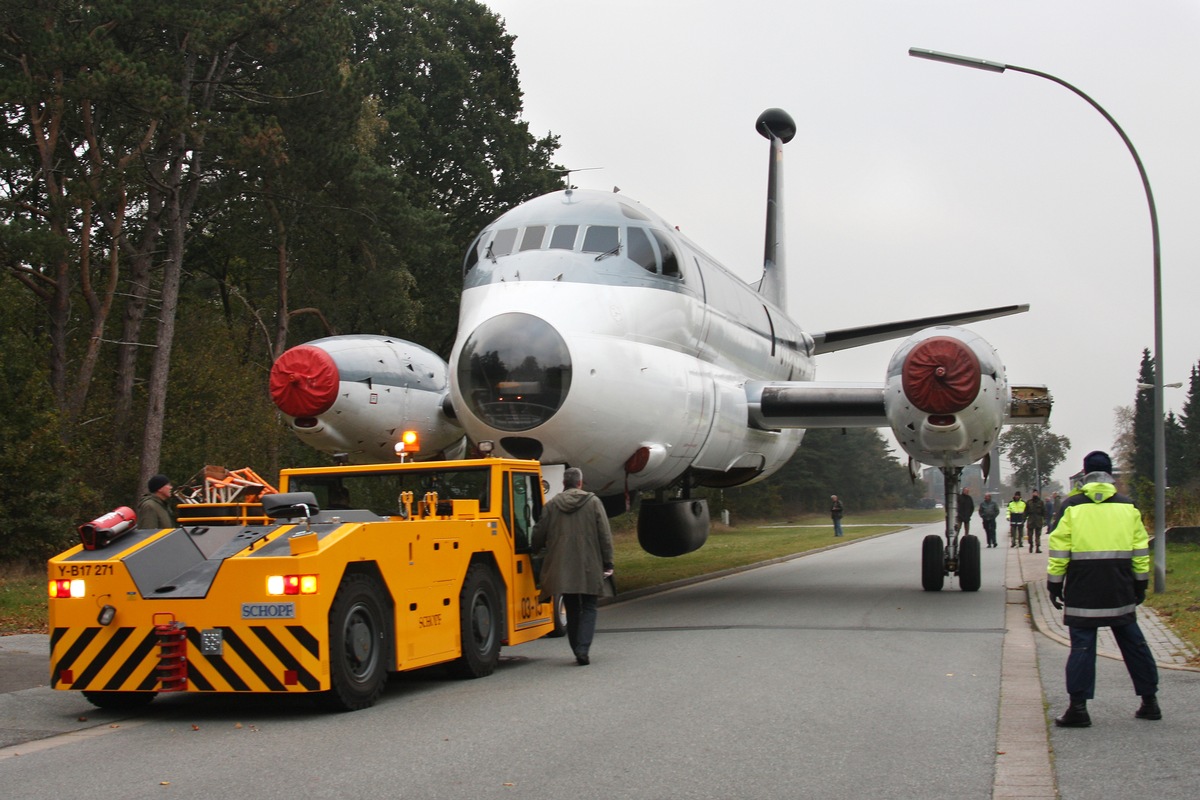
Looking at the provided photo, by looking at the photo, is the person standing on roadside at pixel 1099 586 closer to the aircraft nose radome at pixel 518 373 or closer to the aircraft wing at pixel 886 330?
the aircraft nose radome at pixel 518 373

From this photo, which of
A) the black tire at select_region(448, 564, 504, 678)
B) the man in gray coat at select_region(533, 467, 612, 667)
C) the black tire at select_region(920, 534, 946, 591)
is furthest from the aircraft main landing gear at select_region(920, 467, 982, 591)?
the black tire at select_region(448, 564, 504, 678)

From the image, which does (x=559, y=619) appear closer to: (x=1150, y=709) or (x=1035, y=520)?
(x=1150, y=709)

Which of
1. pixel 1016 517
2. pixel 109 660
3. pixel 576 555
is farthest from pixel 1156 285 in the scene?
pixel 1016 517

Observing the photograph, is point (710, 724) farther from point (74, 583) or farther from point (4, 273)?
point (4, 273)

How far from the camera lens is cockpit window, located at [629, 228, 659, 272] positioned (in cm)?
1438

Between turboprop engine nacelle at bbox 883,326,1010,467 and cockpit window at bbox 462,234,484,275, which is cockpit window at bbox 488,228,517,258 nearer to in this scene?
cockpit window at bbox 462,234,484,275

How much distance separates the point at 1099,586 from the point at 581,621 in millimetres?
4425

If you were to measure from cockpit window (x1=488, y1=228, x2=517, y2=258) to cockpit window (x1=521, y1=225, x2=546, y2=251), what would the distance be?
13cm

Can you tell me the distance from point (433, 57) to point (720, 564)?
2554cm

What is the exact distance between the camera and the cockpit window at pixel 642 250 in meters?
14.4

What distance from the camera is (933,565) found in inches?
677

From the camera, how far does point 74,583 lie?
8.34 metres

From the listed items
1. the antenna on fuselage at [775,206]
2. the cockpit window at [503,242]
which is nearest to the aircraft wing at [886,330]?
the antenna on fuselage at [775,206]

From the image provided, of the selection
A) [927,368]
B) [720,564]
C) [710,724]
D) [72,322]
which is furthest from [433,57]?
[710,724]
